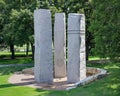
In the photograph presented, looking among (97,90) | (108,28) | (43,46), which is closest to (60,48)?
(43,46)

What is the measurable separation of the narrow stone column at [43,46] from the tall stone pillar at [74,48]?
1.29 meters

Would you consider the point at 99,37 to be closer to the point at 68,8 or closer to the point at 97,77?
the point at 97,77

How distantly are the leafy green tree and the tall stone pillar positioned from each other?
4442mm

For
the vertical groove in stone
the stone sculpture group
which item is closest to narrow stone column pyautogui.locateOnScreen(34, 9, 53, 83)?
the stone sculpture group

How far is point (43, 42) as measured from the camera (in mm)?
17141

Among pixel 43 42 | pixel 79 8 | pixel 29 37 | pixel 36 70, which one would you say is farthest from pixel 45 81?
→ pixel 79 8

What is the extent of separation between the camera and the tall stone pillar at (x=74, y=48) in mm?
16953

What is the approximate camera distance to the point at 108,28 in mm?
11492

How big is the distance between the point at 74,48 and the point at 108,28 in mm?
5693

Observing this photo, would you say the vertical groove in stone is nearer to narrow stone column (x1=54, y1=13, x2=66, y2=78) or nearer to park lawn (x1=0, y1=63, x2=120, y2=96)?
park lawn (x1=0, y1=63, x2=120, y2=96)

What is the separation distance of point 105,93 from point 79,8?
55.6ft

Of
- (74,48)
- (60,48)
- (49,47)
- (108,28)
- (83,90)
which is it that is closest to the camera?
(108,28)

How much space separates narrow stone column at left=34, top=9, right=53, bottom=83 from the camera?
1709 cm

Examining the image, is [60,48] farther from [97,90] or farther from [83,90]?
[97,90]
